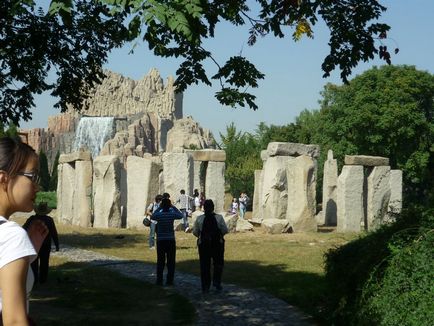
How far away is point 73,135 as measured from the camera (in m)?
104

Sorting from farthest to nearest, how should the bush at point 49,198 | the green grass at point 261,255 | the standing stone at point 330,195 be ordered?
the bush at point 49,198, the standing stone at point 330,195, the green grass at point 261,255

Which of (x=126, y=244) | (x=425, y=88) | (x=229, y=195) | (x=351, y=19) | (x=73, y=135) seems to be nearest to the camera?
(x=351, y=19)

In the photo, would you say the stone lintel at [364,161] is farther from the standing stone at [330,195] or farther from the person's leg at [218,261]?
the person's leg at [218,261]

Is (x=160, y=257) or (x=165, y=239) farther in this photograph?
(x=160, y=257)

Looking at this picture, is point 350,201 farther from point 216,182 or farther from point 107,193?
point 107,193

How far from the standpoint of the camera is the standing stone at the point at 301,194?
965 inches

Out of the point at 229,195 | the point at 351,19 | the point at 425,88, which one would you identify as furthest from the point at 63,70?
the point at 229,195

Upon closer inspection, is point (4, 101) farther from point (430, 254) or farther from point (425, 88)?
point (425, 88)

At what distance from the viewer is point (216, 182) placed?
27.2 metres

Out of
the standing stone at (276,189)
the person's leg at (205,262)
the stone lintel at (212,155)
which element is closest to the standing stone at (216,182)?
the stone lintel at (212,155)

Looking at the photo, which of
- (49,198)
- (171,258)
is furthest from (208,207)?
(49,198)

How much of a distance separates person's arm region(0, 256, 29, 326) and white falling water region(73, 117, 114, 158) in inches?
3815

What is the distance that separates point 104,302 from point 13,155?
8.44m

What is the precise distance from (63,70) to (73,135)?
94.1 metres
